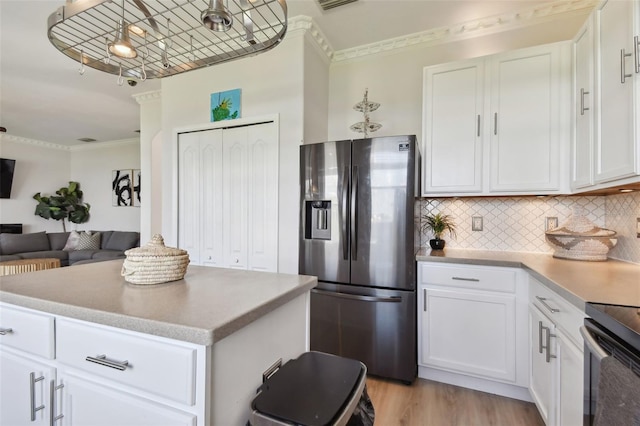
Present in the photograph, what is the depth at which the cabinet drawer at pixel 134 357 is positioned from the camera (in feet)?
2.49

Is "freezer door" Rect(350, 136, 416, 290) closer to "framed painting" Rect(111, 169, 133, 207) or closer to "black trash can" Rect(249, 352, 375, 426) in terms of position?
"black trash can" Rect(249, 352, 375, 426)

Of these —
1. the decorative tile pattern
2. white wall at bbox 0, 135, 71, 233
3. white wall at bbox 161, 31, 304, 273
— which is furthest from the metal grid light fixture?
A: white wall at bbox 0, 135, 71, 233

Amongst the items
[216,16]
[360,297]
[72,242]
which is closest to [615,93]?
[360,297]

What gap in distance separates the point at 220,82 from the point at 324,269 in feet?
6.83

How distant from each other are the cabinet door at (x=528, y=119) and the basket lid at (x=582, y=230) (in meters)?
0.28

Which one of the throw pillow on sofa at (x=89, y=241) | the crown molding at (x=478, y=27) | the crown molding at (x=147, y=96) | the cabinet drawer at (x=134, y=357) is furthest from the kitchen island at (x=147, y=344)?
the throw pillow on sofa at (x=89, y=241)

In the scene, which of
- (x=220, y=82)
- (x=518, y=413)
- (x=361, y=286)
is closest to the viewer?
(x=518, y=413)

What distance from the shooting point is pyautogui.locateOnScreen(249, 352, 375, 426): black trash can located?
0.74 metres

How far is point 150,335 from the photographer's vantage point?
2.65 ft

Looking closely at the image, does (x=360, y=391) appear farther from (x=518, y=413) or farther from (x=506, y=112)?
(x=506, y=112)

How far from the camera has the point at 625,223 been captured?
1.92 meters

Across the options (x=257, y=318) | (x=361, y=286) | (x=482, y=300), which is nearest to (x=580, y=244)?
(x=482, y=300)

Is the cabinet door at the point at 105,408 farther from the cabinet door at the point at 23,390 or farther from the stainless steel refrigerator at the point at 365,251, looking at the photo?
the stainless steel refrigerator at the point at 365,251

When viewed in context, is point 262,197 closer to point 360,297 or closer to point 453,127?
point 360,297
